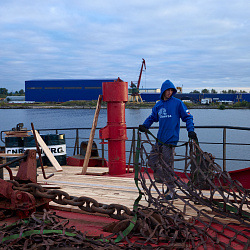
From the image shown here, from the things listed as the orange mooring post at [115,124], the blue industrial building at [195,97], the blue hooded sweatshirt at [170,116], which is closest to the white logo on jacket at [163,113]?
the blue hooded sweatshirt at [170,116]

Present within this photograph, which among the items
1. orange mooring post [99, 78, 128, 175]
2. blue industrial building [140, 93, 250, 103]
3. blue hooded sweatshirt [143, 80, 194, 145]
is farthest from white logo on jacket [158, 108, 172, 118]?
blue industrial building [140, 93, 250, 103]

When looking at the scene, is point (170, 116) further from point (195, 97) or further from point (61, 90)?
point (195, 97)

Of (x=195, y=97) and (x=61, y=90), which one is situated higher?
(x=61, y=90)

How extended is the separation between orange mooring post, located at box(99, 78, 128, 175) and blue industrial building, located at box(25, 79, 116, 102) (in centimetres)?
8975

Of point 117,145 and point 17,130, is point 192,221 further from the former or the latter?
point 17,130

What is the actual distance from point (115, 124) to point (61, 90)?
9604cm

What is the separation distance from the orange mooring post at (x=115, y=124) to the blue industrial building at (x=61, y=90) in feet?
294

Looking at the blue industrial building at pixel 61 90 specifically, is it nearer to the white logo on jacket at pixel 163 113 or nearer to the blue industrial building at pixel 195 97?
the blue industrial building at pixel 195 97

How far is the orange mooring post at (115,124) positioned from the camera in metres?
8.09

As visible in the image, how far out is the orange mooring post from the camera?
8.09 metres

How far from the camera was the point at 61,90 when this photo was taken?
10169 centimetres

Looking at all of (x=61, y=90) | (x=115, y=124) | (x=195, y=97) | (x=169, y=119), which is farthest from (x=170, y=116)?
(x=195, y=97)

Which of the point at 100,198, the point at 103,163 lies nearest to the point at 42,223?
the point at 100,198

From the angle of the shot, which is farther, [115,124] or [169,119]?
[115,124]
